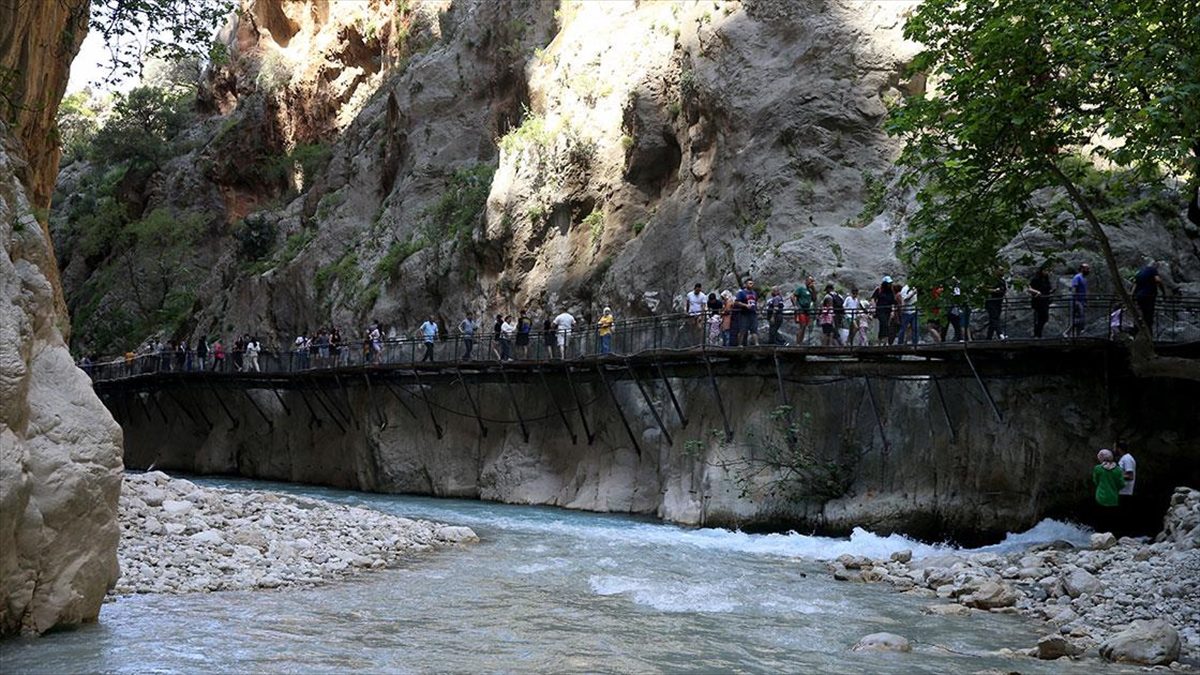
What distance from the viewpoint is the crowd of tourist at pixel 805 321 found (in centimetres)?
2236

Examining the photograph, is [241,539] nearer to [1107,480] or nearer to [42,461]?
[42,461]

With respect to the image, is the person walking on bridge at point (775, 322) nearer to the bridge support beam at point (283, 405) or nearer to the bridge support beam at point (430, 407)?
the bridge support beam at point (430, 407)

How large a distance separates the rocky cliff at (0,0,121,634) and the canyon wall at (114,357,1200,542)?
17323mm

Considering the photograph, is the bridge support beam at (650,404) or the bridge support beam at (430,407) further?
the bridge support beam at (430,407)

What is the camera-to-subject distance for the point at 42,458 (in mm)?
11625

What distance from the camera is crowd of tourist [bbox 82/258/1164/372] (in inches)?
880

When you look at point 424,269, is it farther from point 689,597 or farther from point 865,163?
point 689,597

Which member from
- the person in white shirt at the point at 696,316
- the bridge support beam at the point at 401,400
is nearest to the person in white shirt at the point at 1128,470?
the person in white shirt at the point at 696,316

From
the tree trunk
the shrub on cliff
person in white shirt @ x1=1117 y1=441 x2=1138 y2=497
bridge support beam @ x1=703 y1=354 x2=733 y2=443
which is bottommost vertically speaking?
person in white shirt @ x1=1117 y1=441 x2=1138 y2=497

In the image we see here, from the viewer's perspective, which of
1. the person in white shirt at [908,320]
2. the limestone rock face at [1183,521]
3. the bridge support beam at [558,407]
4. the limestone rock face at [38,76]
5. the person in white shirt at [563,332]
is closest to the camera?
the limestone rock face at [38,76]

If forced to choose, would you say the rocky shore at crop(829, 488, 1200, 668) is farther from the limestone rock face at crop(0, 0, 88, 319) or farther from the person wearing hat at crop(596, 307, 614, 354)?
the limestone rock face at crop(0, 0, 88, 319)

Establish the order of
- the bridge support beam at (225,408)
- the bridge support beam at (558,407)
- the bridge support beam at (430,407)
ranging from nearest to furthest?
1. the bridge support beam at (558,407)
2. the bridge support beam at (430,407)
3. the bridge support beam at (225,408)

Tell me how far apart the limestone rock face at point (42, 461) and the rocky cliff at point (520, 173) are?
51.3 ft

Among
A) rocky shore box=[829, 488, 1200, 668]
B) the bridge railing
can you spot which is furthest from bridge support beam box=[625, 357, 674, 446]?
rocky shore box=[829, 488, 1200, 668]
